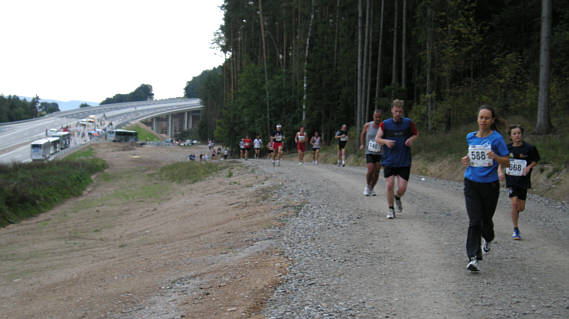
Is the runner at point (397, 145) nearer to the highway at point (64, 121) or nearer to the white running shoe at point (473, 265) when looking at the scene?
the white running shoe at point (473, 265)

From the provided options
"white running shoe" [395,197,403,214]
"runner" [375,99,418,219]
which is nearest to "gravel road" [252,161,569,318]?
"white running shoe" [395,197,403,214]

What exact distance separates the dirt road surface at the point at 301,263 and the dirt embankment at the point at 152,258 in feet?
0.14

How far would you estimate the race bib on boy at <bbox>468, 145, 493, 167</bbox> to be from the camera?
6625mm

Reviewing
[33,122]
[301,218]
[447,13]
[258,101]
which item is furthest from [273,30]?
[33,122]

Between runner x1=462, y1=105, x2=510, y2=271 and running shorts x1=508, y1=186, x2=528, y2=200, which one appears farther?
running shorts x1=508, y1=186, x2=528, y2=200

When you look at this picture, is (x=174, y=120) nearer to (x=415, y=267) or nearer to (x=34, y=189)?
(x=34, y=189)

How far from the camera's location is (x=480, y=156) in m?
6.68

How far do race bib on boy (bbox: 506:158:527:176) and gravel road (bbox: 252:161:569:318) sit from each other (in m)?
1.17

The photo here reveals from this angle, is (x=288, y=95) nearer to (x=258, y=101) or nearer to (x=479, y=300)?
(x=258, y=101)

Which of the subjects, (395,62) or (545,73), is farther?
(395,62)

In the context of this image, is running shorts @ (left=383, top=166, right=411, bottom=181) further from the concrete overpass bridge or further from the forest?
the concrete overpass bridge

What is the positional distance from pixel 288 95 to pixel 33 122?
88722 mm

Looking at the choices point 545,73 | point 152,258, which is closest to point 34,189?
point 152,258

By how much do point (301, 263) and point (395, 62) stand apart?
104 ft
